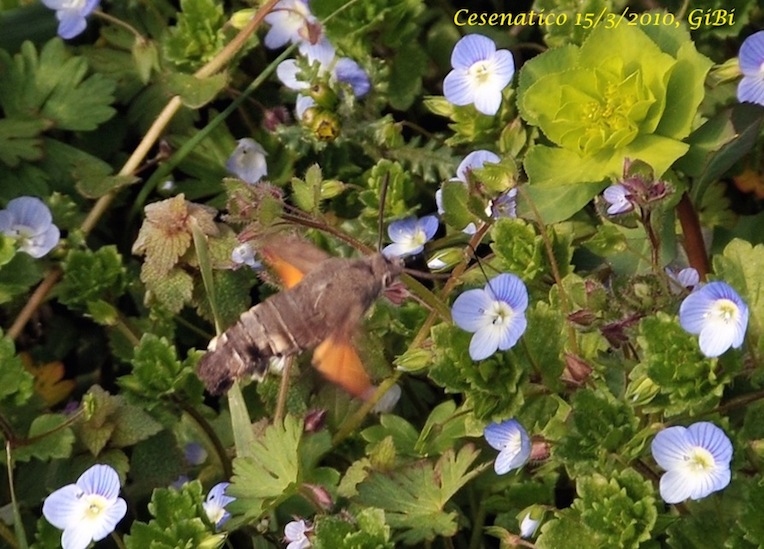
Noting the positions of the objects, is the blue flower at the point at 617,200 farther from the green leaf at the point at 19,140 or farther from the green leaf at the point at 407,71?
the green leaf at the point at 19,140

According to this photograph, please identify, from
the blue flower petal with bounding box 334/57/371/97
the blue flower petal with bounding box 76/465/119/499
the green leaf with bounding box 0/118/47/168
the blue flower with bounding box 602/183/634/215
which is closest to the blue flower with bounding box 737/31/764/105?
the blue flower with bounding box 602/183/634/215

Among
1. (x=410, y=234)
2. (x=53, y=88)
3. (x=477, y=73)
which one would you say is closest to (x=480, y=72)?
(x=477, y=73)

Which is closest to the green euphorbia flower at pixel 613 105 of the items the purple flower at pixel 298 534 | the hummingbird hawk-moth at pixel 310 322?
the hummingbird hawk-moth at pixel 310 322

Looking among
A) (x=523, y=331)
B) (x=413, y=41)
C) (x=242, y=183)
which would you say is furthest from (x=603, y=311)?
(x=413, y=41)

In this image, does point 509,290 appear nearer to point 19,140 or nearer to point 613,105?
point 613,105

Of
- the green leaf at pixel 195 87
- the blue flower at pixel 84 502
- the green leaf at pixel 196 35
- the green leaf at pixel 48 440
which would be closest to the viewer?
the blue flower at pixel 84 502

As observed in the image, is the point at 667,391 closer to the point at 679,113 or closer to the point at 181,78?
the point at 679,113
